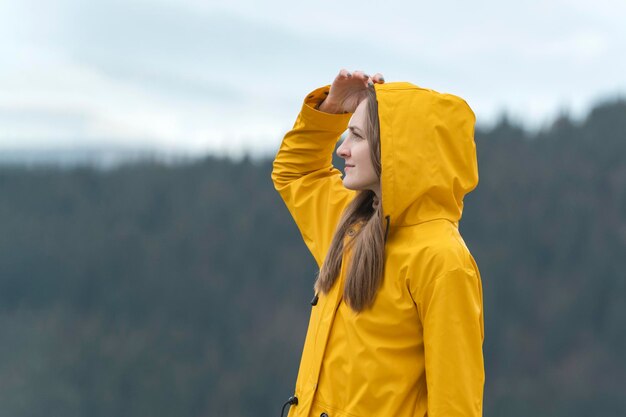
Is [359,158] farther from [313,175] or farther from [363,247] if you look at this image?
[313,175]

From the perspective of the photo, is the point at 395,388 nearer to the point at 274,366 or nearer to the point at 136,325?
the point at 274,366

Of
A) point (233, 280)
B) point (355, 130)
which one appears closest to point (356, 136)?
point (355, 130)

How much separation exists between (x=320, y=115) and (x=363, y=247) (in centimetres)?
50

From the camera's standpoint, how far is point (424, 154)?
7.18ft

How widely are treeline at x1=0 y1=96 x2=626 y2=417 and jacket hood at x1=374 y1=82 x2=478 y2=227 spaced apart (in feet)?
111

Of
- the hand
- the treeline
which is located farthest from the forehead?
the treeline

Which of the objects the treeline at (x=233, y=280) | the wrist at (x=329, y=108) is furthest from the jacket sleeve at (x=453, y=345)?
the treeline at (x=233, y=280)

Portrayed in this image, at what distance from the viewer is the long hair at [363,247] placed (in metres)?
2.21

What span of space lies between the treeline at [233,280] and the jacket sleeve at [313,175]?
110 ft

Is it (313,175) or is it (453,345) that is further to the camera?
(313,175)

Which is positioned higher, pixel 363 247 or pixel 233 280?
pixel 363 247

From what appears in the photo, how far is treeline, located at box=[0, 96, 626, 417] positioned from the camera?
38.6 metres

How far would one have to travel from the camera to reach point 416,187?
7.17ft

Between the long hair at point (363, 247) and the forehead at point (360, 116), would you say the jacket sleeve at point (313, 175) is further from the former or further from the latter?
the forehead at point (360, 116)
